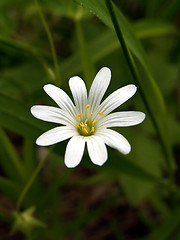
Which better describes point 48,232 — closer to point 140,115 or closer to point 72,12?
point 140,115

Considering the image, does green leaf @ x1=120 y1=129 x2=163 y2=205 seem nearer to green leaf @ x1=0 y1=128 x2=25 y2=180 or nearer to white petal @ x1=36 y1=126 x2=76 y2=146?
green leaf @ x1=0 y1=128 x2=25 y2=180

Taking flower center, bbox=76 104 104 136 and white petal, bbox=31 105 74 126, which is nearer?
white petal, bbox=31 105 74 126

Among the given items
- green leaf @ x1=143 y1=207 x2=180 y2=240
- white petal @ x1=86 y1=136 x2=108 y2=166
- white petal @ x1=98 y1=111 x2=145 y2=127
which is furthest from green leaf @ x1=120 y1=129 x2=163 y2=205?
white petal @ x1=86 y1=136 x2=108 y2=166

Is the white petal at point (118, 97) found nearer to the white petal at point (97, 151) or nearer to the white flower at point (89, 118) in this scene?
the white flower at point (89, 118)

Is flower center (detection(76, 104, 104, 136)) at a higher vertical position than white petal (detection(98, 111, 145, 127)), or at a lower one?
higher

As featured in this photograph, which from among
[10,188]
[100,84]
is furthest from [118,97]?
[10,188]

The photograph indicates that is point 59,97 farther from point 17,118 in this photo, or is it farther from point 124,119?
point 17,118

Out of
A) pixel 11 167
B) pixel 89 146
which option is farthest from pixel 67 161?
pixel 11 167
